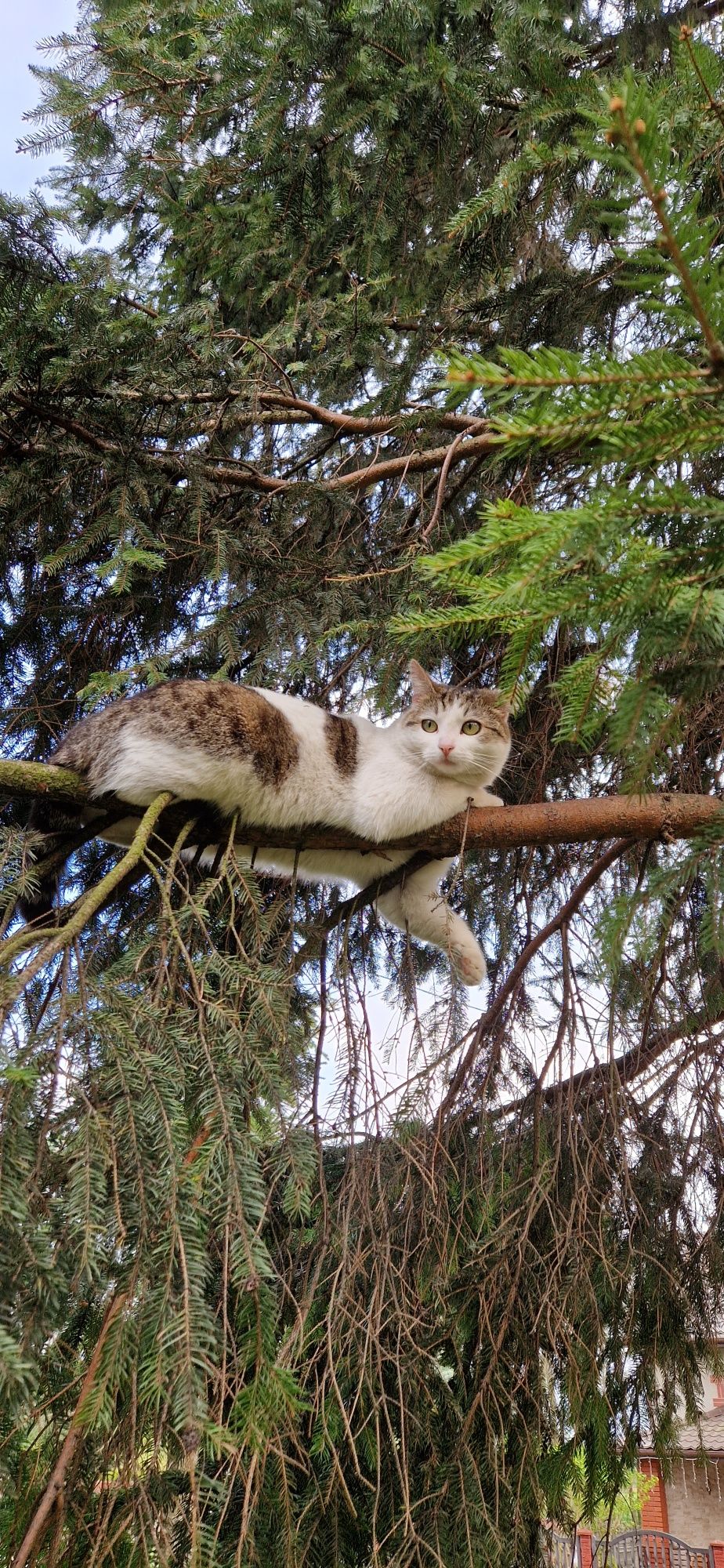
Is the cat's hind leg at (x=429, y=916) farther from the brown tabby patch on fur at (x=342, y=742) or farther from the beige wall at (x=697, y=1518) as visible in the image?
the beige wall at (x=697, y=1518)

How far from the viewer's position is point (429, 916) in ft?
10.2

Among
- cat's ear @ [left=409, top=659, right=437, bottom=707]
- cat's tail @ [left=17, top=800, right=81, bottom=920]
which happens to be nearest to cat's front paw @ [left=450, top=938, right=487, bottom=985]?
cat's ear @ [left=409, top=659, right=437, bottom=707]

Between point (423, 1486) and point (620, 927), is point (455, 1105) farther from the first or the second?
point (620, 927)

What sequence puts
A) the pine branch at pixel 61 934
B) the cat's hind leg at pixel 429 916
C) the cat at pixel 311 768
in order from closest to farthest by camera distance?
1. the pine branch at pixel 61 934
2. the cat at pixel 311 768
3. the cat's hind leg at pixel 429 916

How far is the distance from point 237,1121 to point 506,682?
2.85ft

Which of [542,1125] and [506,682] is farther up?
Answer: [506,682]

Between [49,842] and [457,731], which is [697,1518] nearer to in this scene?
[457,731]

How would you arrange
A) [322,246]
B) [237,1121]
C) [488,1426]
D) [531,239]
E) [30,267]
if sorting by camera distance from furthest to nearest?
[531,239] < [322,246] < [30,267] < [488,1426] < [237,1121]

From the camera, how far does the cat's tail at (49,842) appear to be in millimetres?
2469

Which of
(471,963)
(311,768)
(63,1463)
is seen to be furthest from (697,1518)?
(63,1463)

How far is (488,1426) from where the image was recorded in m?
2.30

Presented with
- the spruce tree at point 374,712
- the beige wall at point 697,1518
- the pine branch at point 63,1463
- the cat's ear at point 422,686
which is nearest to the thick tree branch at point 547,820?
the spruce tree at point 374,712

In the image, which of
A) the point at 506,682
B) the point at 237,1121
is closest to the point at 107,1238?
the point at 237,1121

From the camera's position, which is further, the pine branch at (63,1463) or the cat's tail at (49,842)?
the cat's tail at (49,842)
